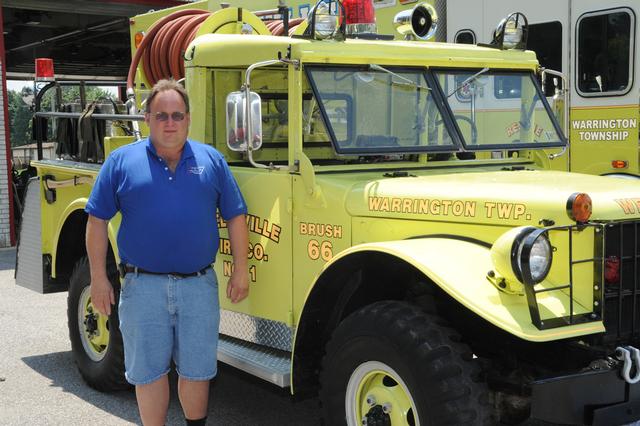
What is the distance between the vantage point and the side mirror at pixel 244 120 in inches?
168

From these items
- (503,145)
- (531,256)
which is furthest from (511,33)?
(531,256)

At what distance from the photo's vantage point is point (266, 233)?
4.64m

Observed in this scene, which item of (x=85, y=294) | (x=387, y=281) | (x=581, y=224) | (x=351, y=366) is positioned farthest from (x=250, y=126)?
(x=85, y=294)

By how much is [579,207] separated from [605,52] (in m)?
5.70

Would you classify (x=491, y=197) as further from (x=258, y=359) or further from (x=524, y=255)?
(x=258, y=359)

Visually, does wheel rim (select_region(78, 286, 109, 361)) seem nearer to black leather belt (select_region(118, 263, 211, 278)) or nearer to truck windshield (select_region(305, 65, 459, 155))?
black leather belt (select_region(118, 263, 211, 278))

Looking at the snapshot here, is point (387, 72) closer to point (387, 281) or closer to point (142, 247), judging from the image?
point (387, 281)

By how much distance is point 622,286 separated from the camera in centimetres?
368

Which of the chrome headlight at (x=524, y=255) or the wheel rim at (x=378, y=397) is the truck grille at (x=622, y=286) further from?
the wheel rim at (x=378, y=397)

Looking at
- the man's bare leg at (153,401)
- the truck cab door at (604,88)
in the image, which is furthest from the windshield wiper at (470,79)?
the truck cab door at (604,88)

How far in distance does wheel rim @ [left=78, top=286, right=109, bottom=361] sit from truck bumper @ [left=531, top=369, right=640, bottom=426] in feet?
11.1

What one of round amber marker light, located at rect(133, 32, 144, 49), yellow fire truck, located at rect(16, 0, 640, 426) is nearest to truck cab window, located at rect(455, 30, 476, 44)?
round amber marker light, located at rect(133, 32, 144, 49)

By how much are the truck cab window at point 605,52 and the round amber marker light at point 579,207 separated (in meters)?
5.38

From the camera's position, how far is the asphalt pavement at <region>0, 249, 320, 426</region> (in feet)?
17.4
